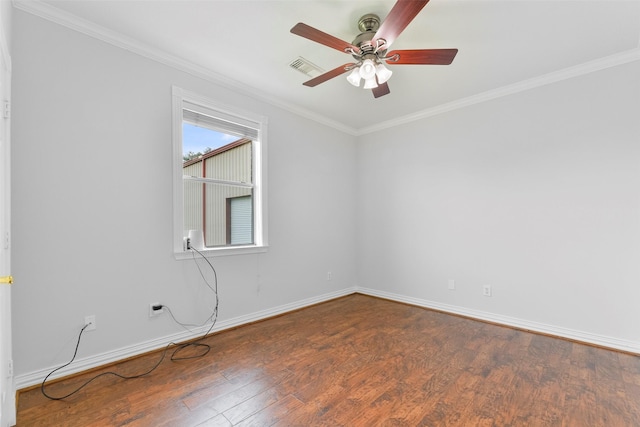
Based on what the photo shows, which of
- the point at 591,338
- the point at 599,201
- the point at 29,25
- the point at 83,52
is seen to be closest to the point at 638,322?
the point at 591,338

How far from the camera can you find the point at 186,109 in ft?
9.28

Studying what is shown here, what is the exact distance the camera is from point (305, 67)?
2.79 m

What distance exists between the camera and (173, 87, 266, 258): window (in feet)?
9.05

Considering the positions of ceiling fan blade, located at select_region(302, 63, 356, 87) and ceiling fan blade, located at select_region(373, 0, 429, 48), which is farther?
ceiling fan blade, located at select_region(302, 63, 356, 87)

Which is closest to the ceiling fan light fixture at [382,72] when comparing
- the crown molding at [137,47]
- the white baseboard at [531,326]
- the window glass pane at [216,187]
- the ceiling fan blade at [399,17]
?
the ceiling fan blade at [399,17]

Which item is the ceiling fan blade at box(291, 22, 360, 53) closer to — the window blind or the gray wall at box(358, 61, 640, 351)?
the window blind

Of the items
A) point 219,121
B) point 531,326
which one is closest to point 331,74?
point 219,121

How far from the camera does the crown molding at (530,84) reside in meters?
2.64

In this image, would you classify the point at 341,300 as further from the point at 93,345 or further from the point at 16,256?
the point at 16,256

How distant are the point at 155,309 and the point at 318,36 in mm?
2555

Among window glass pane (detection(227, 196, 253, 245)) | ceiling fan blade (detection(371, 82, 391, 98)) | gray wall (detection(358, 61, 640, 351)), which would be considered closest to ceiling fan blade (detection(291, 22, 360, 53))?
ceiling fan blade (detection(371, 82, 391, 98))

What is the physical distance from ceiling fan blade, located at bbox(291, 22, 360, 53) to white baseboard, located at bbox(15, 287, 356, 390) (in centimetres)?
271

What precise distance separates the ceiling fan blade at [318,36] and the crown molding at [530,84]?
84.3 inches

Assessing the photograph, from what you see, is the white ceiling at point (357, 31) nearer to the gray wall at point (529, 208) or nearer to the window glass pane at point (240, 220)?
the gray wall at point (529, 208)
